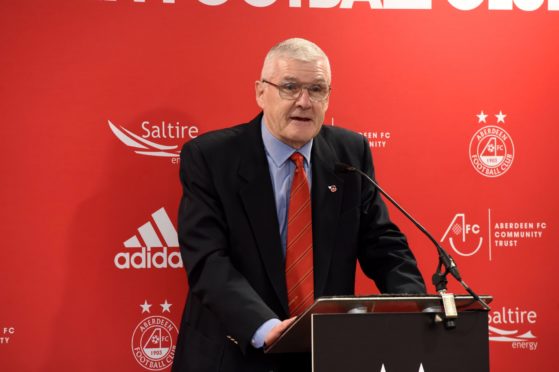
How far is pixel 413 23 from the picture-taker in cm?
359

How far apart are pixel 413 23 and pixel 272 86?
41.0 inches

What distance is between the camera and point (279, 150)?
289 centimetres

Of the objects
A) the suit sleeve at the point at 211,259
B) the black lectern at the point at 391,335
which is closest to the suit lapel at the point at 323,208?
the suit sleeve at the point at 211,259

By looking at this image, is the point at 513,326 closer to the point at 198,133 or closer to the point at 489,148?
the point at 489,148

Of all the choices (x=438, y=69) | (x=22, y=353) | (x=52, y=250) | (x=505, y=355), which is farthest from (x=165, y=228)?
(x=505, y=355)

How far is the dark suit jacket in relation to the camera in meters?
2.64

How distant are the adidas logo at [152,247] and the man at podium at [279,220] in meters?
0.59

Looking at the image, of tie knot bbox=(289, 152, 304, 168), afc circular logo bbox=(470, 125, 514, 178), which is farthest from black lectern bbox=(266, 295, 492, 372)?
afc circular logo bbox=(470, 125, 514, 178)

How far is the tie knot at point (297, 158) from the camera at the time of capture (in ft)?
9.37

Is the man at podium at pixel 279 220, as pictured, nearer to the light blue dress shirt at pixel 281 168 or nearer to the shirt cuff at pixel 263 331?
the light blue dress shirt at pixel 281 168

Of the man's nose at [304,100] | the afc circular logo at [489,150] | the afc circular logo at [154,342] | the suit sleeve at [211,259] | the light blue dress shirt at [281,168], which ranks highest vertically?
the man's nose at [304,100]

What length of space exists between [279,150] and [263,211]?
0.27m

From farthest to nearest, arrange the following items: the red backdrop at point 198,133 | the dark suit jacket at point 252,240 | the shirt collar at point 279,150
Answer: the red backdrop at point 198,133 → the shirt collar at point 279,150 → the dark suit jacket at point 252,240

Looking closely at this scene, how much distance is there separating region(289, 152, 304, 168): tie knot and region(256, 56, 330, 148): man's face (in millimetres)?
45
